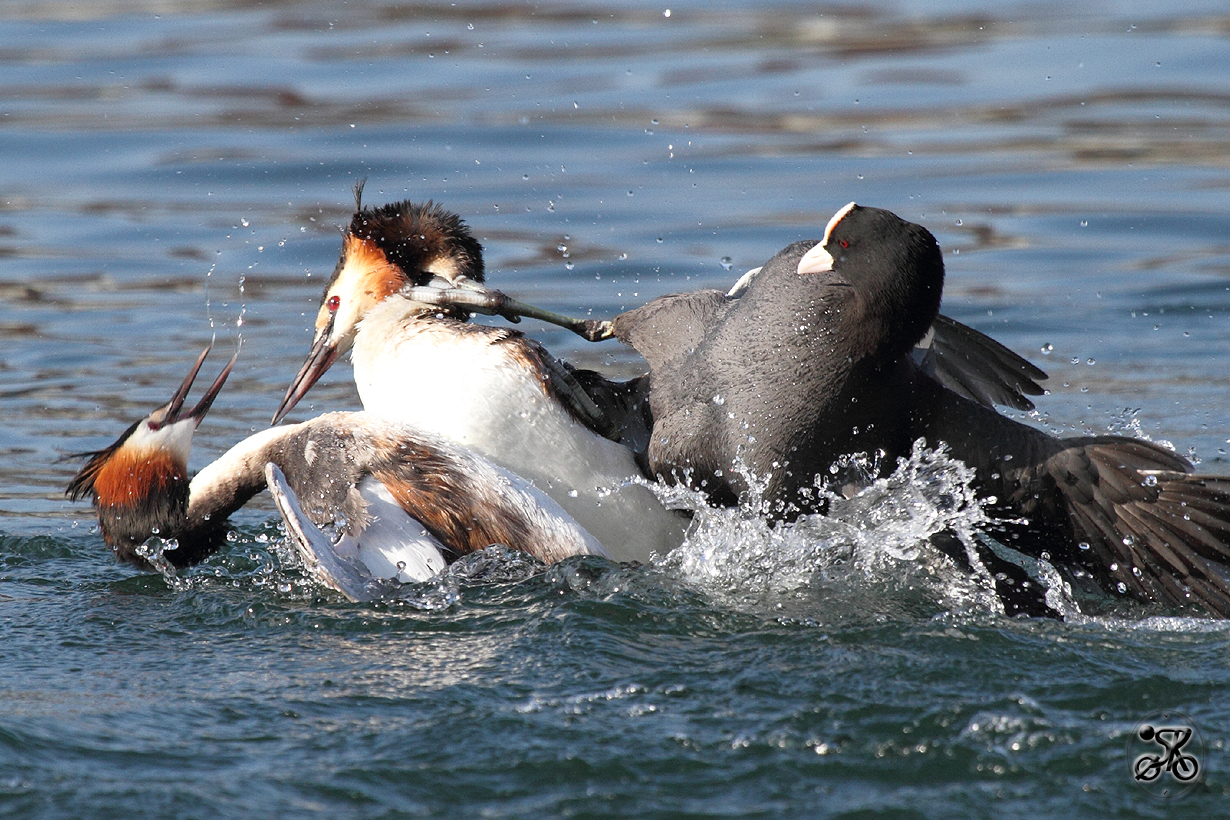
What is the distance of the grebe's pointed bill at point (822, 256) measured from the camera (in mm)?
4800

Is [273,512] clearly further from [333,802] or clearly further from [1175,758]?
[1175,758]

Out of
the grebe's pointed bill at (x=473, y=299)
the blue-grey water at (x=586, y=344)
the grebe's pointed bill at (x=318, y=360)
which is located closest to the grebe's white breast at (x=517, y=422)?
the grebe's pointed bill at (x=473, y=299)

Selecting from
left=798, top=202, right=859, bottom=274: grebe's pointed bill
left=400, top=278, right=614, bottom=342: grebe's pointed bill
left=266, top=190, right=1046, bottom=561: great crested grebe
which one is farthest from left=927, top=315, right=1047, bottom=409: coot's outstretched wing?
left=400, top=278, right=614, bottom=342: grebe's pointed bill

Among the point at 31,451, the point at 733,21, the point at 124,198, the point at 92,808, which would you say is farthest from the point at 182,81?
the point at 92,808

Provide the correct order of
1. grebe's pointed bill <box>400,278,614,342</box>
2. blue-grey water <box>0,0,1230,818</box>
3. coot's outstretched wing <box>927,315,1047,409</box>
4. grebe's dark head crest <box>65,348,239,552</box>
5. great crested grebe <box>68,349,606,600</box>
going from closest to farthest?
blue-grey water <box>0,0,1230,818</box>, great crested grebe <box>68,349,606,600</box>, grebe's dark head crest <box>65,348,239,552</box>, grebe's pointed bill <box>400,278,614,342</box>, coot's outstretched wing <box>927,315,1047,409</box>

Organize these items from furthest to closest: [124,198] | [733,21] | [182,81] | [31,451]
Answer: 1. [733,21]
2. [182,81]
3. [124,198]
4. [31,451]

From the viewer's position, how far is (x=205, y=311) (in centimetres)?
906

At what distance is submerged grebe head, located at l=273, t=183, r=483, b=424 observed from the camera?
5.88 meters

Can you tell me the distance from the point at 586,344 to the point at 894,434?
4037 mm

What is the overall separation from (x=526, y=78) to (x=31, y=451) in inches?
A: 300

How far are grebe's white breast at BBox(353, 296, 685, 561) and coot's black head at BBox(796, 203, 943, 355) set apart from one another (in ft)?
3.45

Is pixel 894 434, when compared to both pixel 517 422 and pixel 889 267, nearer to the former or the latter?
pixel 889 267

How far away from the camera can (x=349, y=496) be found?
498 cm

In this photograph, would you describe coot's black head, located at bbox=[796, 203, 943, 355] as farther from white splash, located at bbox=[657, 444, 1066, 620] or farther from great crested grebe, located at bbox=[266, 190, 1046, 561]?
great crested grebe, located at bbox=[266, 190, 1046, 561]
